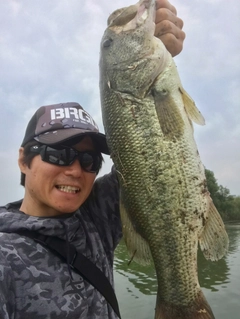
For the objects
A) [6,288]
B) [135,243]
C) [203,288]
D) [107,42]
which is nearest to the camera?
[6,288]

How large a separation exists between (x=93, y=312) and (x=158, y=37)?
2399 mm

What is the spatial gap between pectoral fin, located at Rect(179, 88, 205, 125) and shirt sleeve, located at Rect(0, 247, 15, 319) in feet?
6.08

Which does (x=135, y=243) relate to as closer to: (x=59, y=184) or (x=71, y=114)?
(x=59, y=184)

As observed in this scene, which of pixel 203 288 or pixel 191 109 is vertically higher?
pixel 191 109

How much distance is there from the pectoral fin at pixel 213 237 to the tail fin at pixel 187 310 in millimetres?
342

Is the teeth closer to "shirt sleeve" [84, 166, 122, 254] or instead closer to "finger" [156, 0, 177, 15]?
"shirt sleeve" [84, 166, 122, 254]

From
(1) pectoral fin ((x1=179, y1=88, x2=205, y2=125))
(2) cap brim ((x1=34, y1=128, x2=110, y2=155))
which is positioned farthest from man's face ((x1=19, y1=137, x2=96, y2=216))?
(1) pectoral fin ((x1=179, y1=88, x2=205, y2=125))

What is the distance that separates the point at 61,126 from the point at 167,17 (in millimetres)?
1314

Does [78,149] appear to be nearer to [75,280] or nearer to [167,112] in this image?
[167,112]

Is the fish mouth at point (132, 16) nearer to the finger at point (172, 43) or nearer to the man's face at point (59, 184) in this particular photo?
the finger at point (172, 43)

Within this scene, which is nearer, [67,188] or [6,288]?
[6,288]

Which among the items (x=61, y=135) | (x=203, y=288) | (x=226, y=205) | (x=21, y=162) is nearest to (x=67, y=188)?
(x=61, y=135)

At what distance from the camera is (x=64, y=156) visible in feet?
9.87

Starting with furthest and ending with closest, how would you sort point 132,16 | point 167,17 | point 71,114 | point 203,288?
point 203,288 → point 132,16 → point 71,114 → point 167,17
